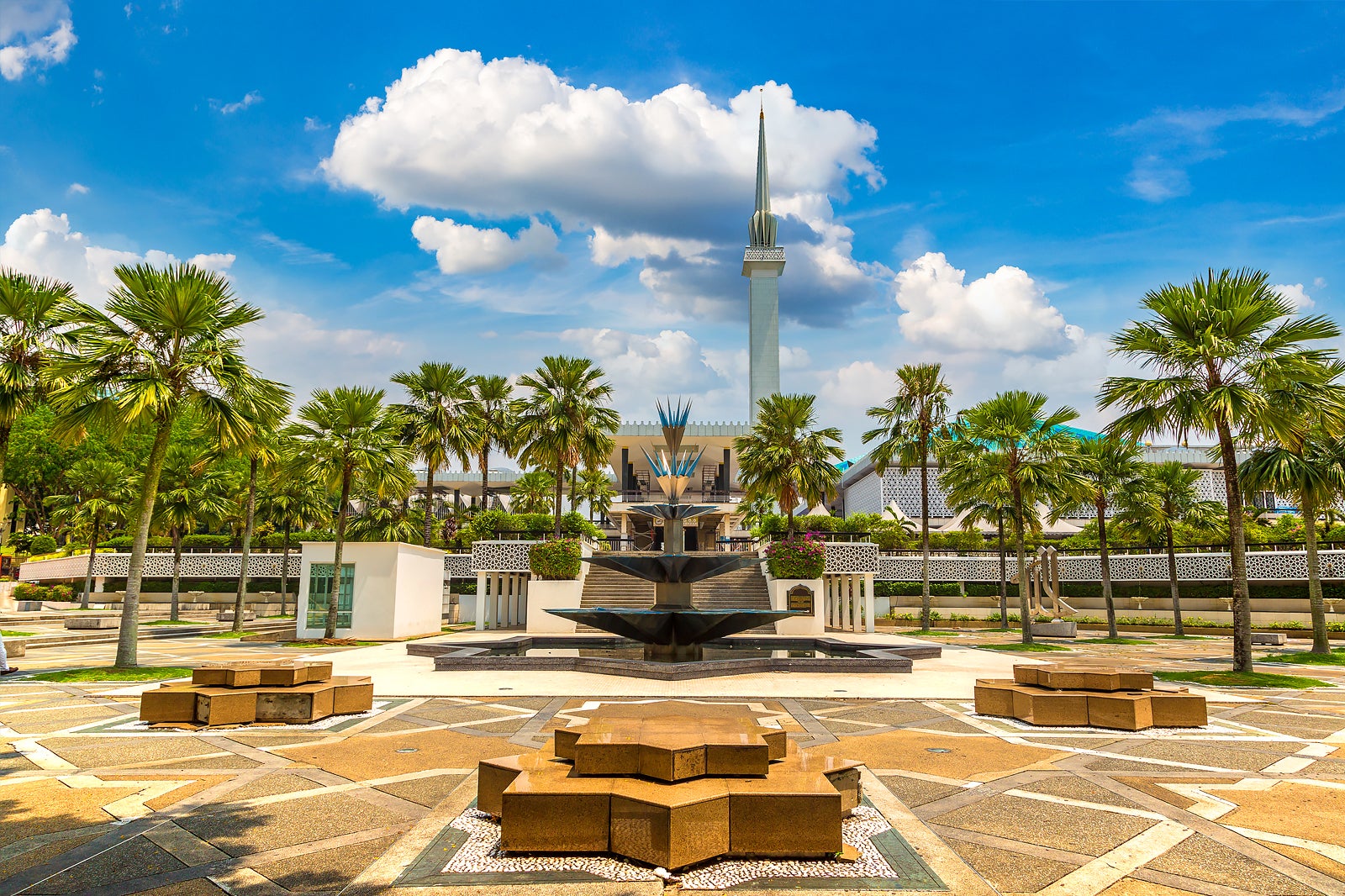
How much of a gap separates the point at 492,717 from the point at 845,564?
66.1 feet

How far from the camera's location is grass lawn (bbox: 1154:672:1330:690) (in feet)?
46.5

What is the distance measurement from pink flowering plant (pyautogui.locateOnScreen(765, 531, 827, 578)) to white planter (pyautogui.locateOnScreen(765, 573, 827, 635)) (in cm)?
22

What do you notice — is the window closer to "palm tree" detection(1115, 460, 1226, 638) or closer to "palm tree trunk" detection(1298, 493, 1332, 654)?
"palm tree trunk" detection(1298, 493, 1332, 654)

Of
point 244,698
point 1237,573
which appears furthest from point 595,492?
point 244,698

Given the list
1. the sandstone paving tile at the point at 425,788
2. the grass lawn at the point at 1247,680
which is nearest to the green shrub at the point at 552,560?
the grass lawn at the point at 1247,680

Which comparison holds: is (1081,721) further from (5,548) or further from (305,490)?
(5,548)

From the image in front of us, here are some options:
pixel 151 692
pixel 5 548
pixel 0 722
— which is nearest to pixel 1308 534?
pixel 151 692

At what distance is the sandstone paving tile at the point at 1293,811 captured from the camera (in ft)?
17.8

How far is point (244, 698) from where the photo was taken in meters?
9.42

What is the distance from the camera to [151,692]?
31.0 feet

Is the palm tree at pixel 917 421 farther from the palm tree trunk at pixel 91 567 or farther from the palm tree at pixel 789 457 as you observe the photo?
the palm tree trunk at pixel 91 567

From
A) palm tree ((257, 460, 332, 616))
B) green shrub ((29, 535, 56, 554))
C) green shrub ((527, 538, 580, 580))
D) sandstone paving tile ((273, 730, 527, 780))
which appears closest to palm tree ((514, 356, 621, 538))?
green shrub ((527, 538, 580, 580))

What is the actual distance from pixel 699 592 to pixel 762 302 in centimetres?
4989

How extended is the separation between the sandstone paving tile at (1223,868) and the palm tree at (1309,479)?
1732 cm
